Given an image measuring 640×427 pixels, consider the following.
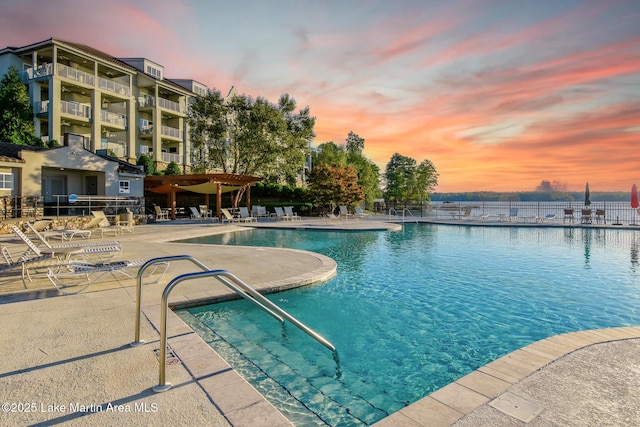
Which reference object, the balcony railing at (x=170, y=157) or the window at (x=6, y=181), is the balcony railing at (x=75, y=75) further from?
the window at (x=6, y=181)

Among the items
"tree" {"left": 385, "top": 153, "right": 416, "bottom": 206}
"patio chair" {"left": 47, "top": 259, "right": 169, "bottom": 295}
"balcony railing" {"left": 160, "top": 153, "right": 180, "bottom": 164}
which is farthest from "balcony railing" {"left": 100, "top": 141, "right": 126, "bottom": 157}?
"tree" {"left": 385, "top": 153, "right": 416, "bottom": 206}

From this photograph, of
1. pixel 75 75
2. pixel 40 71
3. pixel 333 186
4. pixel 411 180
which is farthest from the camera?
pixel 411 180

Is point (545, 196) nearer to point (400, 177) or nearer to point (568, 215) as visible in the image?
point (400, 177)

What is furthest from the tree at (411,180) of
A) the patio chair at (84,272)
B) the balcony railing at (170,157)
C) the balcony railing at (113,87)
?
the patio chair at (84,272)

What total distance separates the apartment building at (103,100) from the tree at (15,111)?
2.59ft

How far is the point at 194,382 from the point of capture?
290cm

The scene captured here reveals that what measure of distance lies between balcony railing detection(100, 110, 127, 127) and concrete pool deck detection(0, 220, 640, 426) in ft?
92.4

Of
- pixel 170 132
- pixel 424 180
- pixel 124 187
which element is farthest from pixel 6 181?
pixel 424 180

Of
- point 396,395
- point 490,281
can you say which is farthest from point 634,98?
point 396,395

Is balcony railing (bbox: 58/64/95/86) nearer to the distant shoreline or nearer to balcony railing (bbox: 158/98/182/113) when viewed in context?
balcony railing (bbox: 158/98/182/113)

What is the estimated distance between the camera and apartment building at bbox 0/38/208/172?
25125mm

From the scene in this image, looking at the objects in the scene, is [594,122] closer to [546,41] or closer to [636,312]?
[546,41]

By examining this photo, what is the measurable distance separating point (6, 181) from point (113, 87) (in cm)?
1486

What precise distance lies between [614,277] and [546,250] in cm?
423
